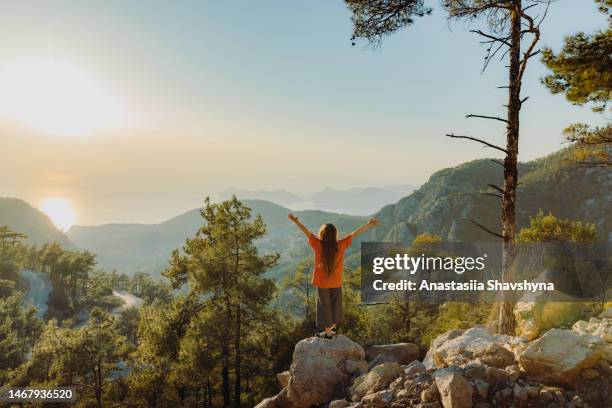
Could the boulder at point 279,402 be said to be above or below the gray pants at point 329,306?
below

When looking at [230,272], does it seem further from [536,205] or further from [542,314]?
[536,205]

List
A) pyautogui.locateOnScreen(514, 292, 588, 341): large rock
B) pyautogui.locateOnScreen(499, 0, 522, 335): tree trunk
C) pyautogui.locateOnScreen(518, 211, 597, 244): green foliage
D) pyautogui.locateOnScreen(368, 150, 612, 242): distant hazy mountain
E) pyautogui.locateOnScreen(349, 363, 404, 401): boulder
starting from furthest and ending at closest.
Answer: pyautogui.locateOnScreen(368, 150, 612, 242): distant hazy mountain → pyautogui.locateOnScreen(518, 211, 597, 244): green foliage → pyautogui.locateOnScreen(514, 292, 588, 341): large rock → pyautogui.locateOnScreen(499, 0, 522, 335): tree trunk → pyautogui.locateOnScreen(349, 363, 404, 401): boulder

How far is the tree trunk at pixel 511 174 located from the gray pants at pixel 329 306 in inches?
154

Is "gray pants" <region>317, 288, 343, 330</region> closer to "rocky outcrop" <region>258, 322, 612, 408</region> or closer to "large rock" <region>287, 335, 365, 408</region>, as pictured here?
"large rock" <region>287, 335, 365, 408</region>

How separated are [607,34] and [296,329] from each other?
20.3 m

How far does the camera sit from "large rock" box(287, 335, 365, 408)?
7.80 meters

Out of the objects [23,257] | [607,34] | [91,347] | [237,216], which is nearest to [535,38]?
[607,34]

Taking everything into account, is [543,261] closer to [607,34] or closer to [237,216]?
[607,34]

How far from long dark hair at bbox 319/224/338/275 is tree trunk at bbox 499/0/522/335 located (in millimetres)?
4068

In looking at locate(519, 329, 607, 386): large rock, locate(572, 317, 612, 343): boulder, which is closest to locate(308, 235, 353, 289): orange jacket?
locate(519, 329, 607, 386): large rock

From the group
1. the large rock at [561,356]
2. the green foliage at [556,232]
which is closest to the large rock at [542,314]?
the large rock at [561,356]

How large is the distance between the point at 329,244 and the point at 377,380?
266 centimetres

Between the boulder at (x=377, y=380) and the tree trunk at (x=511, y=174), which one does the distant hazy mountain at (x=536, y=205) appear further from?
the boulder at (x=377, y=380)

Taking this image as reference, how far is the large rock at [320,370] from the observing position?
780 centimetres
